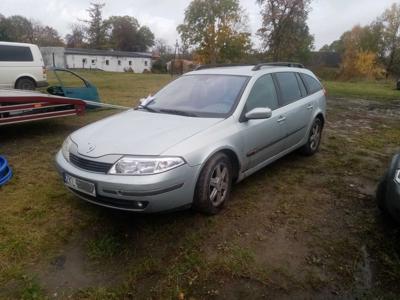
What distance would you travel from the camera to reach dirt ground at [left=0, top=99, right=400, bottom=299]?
2475 mm

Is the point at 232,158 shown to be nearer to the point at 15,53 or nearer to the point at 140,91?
the point at 15,53

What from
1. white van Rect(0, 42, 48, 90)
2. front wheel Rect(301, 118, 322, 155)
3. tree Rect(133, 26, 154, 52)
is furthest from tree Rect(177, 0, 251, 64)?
front wheel Rect(301, 118, 322, 155)

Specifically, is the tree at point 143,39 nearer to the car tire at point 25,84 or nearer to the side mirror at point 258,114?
the car tire at point 25,84

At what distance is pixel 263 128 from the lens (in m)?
3.93

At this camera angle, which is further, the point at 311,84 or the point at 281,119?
the point at 311,84

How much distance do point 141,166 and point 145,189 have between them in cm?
21

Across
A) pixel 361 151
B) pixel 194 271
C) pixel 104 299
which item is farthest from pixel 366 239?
pixel 361 151

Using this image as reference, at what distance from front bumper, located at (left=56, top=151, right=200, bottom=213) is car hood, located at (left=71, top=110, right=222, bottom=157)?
0.23 meters

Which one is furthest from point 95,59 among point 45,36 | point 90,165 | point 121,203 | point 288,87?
point 121,203

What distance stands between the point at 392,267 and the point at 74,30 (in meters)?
75.4

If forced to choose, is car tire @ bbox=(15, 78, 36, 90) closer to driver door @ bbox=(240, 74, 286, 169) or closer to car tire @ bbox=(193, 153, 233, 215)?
driver door @ bbox=(240, 74, 286, 169)

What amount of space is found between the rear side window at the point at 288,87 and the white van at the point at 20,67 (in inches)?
406

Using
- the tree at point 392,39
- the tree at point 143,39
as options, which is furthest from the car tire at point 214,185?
the tree at point 143,39

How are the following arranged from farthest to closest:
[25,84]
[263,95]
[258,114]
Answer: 1. [25,84]
2. [263,95]
3. [258,114]
